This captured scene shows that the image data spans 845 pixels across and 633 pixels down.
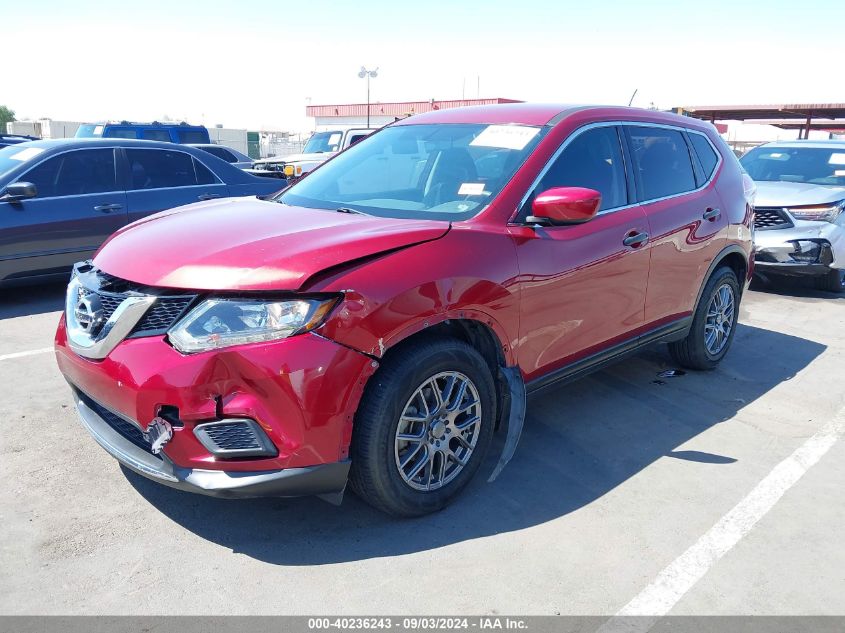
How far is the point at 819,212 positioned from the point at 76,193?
8078mm

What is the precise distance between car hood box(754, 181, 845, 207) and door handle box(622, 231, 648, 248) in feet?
14.9

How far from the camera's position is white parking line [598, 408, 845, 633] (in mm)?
2592

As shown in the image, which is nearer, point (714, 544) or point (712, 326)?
point (714, 544)

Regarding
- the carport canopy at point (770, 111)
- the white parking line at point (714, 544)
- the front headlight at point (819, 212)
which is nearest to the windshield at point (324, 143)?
the front headlight at point (819, 212)

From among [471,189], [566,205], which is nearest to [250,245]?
[471,189]

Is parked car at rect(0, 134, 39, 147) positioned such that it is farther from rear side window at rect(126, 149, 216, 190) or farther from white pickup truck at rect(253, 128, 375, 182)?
rear side window at rect(126, 149, 216, 190)

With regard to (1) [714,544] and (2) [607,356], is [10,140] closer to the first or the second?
(2) [607,356]

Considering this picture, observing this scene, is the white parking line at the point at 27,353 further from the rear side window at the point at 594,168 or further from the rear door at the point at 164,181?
the rear side window at the point at 594,168

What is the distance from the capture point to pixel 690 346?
16.6ft

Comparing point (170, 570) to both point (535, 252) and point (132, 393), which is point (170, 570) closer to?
point (132, 393)

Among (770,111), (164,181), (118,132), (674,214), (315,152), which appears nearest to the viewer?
(674,214)

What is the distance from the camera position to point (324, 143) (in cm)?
1730

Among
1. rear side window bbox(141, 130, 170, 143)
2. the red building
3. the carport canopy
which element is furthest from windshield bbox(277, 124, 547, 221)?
the red building

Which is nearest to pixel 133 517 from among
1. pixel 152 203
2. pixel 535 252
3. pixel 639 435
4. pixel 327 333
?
pixel 327 333
